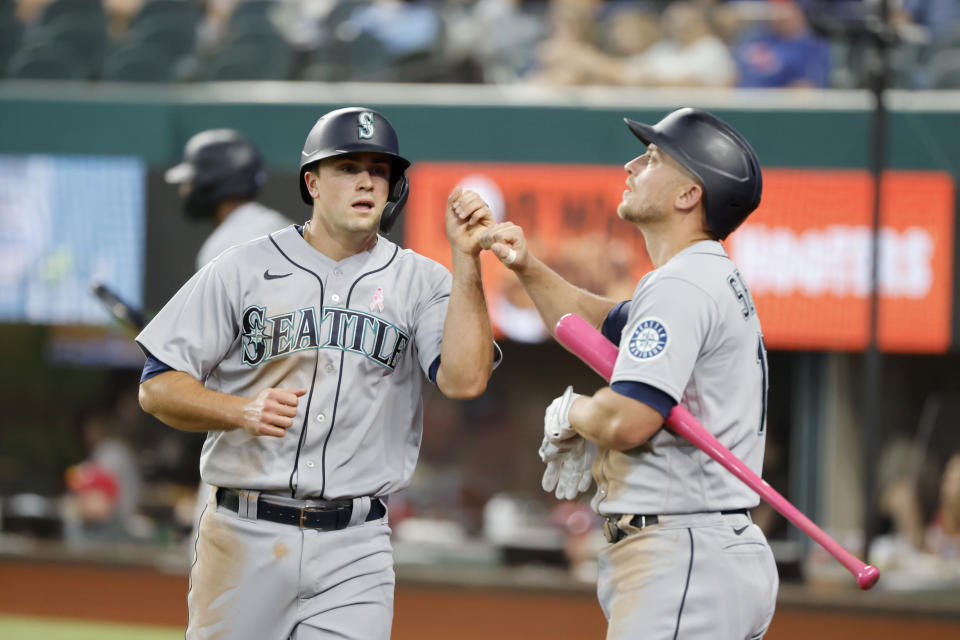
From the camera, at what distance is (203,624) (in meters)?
2.90

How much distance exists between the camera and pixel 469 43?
9.49 metres

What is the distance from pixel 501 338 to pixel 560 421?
5712 millimetres

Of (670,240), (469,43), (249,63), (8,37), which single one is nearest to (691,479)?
(670,240)

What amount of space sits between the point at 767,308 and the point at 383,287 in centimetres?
532

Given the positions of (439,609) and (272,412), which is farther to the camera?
(439,609)

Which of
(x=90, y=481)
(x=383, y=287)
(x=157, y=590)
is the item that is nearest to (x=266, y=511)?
(x=383, y=287)

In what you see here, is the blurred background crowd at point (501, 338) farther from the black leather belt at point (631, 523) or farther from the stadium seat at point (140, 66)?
the black leather belt at point (631, 523)

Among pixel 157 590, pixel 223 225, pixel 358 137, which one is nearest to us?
pixel 358 137

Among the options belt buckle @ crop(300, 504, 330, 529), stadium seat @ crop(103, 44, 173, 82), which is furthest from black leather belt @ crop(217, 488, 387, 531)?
stadium seat @ crop(103, 44, 173, 82)

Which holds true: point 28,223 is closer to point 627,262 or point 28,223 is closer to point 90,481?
point 90,481

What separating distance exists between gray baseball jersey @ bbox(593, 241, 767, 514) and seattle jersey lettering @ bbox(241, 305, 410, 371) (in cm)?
60

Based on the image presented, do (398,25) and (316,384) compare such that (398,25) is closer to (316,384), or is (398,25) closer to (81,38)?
(81,38)

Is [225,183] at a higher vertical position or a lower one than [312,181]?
higher

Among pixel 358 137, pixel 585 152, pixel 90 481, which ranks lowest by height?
pixel 90 481
